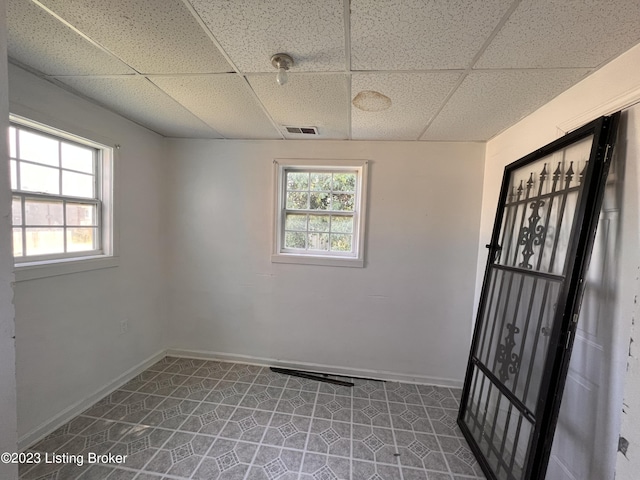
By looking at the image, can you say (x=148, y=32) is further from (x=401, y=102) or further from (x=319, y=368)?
(x=319, y=368)

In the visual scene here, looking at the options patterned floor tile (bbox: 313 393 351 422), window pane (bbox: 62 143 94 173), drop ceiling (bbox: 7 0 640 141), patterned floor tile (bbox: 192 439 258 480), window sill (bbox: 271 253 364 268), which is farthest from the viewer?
window sill (bbox: 271 253 364 268)

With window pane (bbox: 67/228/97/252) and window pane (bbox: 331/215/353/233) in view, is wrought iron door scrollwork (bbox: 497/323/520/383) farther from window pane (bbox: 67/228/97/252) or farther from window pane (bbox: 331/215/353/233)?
window pane (bbox: 67/228/97/252)

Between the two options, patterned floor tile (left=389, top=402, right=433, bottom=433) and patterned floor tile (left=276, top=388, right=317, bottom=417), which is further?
patterned floor tile (left=276, top=388, right=317, bottom=417)

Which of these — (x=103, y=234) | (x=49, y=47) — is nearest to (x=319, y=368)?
(x=103, y=234)

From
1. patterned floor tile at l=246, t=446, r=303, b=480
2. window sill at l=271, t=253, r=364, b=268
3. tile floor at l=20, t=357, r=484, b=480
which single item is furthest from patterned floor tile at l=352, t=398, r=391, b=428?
window sill at l=271, t=253, r=364, b=268

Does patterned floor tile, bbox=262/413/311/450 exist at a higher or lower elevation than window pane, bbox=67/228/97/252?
lower

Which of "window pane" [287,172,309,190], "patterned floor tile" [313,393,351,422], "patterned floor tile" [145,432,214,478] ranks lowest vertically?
"patterned floor tile" [145,432,214,478]

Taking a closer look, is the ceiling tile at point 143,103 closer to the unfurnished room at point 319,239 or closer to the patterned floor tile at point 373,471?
the unfurnished room at point 319,239

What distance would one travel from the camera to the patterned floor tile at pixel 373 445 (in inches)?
60.4

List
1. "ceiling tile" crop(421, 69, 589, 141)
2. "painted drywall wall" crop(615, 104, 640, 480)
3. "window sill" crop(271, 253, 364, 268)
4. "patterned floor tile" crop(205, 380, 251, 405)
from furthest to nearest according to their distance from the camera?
"window sill" crop(271, 253, 364, 268), "patterned floor tile" crop(205, 380, 251, 405), "ceiling tile" crop(421, 69, 589, 141), "painted drywall wall" crop(615, 104, 640, 480)

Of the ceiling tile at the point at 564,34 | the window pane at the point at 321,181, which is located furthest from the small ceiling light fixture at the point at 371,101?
the window pane at the point at 321,181

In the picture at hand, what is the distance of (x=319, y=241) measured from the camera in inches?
100.0

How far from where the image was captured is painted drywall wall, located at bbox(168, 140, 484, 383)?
2.26 m

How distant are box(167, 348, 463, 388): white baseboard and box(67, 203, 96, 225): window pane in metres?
1.57
